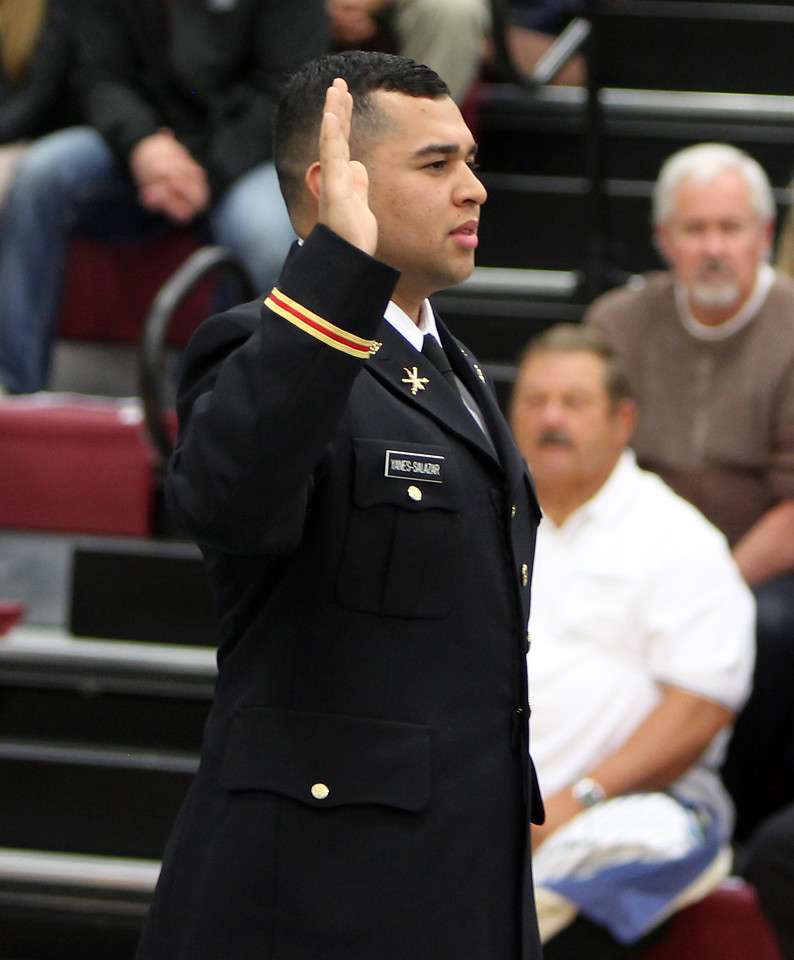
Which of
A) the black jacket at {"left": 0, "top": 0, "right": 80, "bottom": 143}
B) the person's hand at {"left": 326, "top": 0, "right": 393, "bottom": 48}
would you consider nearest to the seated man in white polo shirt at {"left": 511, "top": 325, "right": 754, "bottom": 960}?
the person's hand at {"left": 326, "top": 0, "right": 393, "bottom": 48}

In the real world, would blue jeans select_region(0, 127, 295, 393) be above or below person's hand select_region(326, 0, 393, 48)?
below

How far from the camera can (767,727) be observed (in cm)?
287

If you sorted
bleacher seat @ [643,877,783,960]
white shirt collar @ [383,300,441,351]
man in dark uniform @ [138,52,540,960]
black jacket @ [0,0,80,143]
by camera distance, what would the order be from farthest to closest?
black jacket @ [0,0,80,143]
bleacher seat @ [643,877,783,960]
white shirt collar @ [383,300,441,351]
man in dark uniform @ [138,52,540,960]

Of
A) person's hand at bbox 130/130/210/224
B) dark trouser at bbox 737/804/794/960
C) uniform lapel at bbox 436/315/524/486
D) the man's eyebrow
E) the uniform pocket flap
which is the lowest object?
dark trouser at bbox 737/804/794/960

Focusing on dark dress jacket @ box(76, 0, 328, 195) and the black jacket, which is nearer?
dark dress jacket @ box(76, 0, 328, 195)

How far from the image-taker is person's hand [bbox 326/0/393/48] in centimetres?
402

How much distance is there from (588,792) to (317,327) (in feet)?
5.02

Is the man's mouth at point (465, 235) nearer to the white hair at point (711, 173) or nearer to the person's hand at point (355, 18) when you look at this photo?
the white hair at point (711, 173)

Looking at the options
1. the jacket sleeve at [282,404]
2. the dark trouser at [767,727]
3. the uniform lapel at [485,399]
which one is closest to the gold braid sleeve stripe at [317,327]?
the jacket sleeve at [282,404]

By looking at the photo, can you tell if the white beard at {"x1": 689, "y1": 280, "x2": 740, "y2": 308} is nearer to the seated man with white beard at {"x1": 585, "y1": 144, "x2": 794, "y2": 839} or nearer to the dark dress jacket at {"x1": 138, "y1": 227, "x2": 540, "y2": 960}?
the seated man with white beard at {"x1": 585, "y1": 144, "x2": 794, "y2": 839}

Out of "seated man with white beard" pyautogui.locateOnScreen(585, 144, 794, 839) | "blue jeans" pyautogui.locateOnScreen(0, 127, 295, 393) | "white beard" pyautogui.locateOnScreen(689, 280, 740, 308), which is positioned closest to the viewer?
"seated man with white beard" pyautogui.locateOnScreen(585, 144, 794, 839)

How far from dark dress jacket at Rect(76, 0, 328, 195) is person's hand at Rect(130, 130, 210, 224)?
3 centimetres

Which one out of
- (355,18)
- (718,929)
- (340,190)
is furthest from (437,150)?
(355,18)

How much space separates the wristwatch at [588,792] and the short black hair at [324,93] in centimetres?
141
